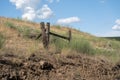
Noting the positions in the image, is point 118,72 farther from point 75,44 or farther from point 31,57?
point 75,44

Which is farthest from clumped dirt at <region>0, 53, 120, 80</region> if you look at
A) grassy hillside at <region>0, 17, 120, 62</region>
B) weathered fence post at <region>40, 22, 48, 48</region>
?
weathered fence post at <region>40, 22, 48, 48</region>

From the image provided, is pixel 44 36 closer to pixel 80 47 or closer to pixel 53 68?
pixel 80 47

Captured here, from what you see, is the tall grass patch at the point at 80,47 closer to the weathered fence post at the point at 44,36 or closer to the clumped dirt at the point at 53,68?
the weathered fence post at the point at 44,36

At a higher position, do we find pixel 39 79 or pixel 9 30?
pixel 9 30

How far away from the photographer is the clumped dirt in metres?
14.2

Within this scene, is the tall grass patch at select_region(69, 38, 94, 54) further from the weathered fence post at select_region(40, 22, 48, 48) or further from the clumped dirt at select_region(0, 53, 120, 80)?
the clumped dirt at select_region(0, 53, 120, 80)

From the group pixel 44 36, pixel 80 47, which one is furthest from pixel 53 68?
pixel 80 47

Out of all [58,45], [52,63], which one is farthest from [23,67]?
[58,45]

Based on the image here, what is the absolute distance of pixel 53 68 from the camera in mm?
15703

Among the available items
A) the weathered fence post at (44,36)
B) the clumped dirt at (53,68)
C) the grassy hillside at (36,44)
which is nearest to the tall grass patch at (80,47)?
the grassy hillside at (36,44)

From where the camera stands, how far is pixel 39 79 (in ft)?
46.5

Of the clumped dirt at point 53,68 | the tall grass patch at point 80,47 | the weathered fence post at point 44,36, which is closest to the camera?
the clumped dirt at point 53,68

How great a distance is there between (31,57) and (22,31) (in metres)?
15.7

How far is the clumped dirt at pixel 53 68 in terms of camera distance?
46.5 feet
